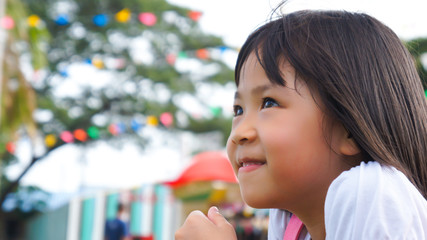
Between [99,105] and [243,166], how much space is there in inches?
462

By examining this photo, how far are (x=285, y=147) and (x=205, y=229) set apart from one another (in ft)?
0.70

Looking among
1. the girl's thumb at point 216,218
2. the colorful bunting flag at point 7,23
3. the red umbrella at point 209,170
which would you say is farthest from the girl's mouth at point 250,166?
the colorful bunting flag at point 7,23

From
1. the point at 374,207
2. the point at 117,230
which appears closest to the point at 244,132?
the point at 374,207

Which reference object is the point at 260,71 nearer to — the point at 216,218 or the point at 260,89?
the point at 260,89

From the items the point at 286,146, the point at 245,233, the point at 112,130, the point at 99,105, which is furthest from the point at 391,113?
the point at 99,105

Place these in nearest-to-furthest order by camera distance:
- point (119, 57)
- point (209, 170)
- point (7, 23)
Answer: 1. point (209, 170)
2. point (7, 23)
3. point (119, 57)

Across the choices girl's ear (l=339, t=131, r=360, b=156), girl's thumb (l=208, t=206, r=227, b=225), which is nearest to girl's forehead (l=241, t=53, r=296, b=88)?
girl's ear (l=339, t=131, r=360, b=156)

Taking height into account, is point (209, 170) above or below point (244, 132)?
below

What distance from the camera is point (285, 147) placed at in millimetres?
819

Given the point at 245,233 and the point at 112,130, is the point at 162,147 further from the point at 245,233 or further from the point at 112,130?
the point at 245,233

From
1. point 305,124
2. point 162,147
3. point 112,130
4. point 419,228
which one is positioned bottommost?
point 162,147

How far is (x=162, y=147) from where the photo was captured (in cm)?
1298

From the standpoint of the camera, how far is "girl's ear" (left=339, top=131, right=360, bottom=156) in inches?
32.9

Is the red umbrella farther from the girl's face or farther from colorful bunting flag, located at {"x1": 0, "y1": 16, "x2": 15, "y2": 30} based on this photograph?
the girl's face
